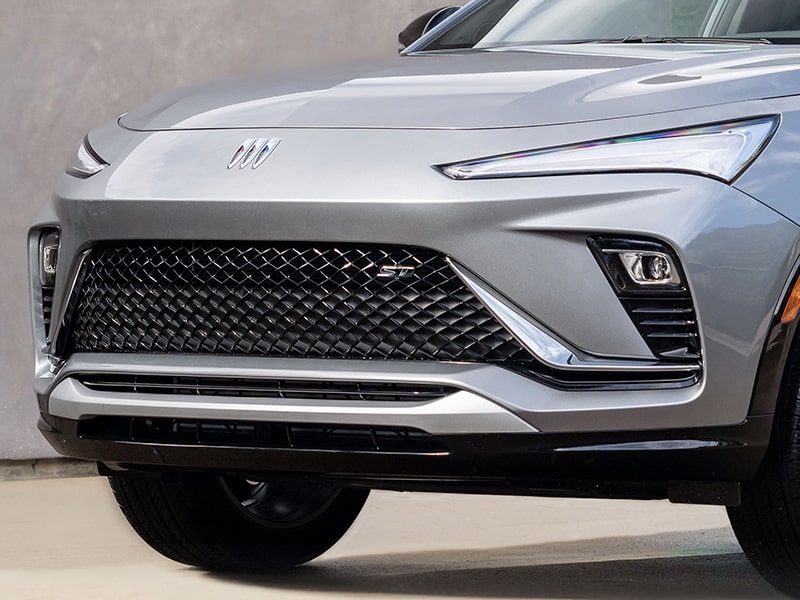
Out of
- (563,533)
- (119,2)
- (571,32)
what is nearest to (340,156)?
(571,32)

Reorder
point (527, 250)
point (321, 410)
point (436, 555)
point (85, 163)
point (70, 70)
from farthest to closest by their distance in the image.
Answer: point (70, 70) < point (436, 555) < point (85, 163) < point (321, 410) < point (527, 250)

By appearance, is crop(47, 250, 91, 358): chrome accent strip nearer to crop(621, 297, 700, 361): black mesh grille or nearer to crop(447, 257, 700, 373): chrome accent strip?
crop(447, 257, 700, 373): chrome accent strip

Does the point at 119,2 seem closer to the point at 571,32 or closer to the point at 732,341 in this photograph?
the point at 571,32

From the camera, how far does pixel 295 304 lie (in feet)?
11.0

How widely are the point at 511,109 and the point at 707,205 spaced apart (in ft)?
1.53

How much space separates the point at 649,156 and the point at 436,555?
2067mm

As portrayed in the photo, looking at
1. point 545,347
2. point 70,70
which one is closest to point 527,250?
point 545,347

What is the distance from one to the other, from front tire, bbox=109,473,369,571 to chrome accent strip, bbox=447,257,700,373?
3.66 ft

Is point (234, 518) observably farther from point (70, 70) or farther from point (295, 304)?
point (70, 70)

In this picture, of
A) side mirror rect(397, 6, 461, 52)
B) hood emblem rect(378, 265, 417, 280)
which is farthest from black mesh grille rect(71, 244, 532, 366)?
side mirror rect(397, 6, 461, 52)

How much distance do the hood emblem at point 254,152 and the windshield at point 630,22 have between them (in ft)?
3.95

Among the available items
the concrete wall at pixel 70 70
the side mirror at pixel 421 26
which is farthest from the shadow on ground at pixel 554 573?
the concrete wall at pixel 70 70

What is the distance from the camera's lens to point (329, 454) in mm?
3428

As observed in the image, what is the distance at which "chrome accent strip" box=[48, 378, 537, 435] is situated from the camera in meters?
3.26
